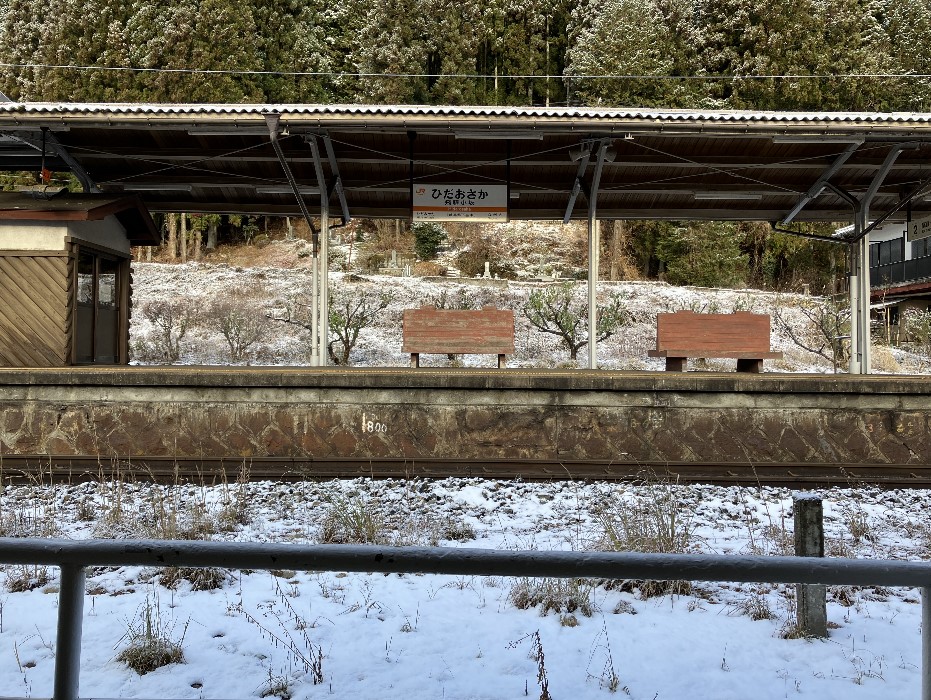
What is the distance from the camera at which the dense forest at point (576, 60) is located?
102ft

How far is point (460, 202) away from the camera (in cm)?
1140

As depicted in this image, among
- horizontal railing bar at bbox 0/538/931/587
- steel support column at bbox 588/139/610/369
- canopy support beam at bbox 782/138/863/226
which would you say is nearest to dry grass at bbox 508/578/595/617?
horizontal railing bar at bbox 0/538/931/587

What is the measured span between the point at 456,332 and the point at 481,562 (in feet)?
31.1

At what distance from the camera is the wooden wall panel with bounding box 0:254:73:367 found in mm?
9508

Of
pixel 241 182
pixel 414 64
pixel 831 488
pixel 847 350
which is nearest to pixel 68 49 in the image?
pixel 414 64

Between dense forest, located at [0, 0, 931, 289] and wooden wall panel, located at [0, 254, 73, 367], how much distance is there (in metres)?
22.4

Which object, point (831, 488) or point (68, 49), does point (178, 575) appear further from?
point (68, 49)

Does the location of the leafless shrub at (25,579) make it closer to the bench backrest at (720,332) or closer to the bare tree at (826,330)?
the bench backrest at (720,332)

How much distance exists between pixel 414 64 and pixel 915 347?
2579cm

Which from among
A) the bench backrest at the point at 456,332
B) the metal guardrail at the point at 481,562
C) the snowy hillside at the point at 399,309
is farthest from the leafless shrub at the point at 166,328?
the metal guardrail at the point at 481,562

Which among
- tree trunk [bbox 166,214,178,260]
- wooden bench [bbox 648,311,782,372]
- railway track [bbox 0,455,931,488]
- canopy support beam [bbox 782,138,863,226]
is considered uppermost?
tree trunk [bbox 166,214,178,260]

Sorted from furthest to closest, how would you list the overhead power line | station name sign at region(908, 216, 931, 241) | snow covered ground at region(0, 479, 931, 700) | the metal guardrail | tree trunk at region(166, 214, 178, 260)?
tree trunk at region(166, 214, 178, 260)
the overhead power line
station name sign at region(908, 216, 931, 241)
snow covered ground at region(0, 479, 931, 700)
the metal guardrail

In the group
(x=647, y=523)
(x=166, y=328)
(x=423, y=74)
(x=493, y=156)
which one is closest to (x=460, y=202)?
(x=493, y=156)

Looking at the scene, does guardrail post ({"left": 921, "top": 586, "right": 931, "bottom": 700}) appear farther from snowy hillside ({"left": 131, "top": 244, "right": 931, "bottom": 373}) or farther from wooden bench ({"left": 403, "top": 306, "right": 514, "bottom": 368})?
snowy hillside ({"left": 131, "top": 244, "right": 931, "bottom": 373})
